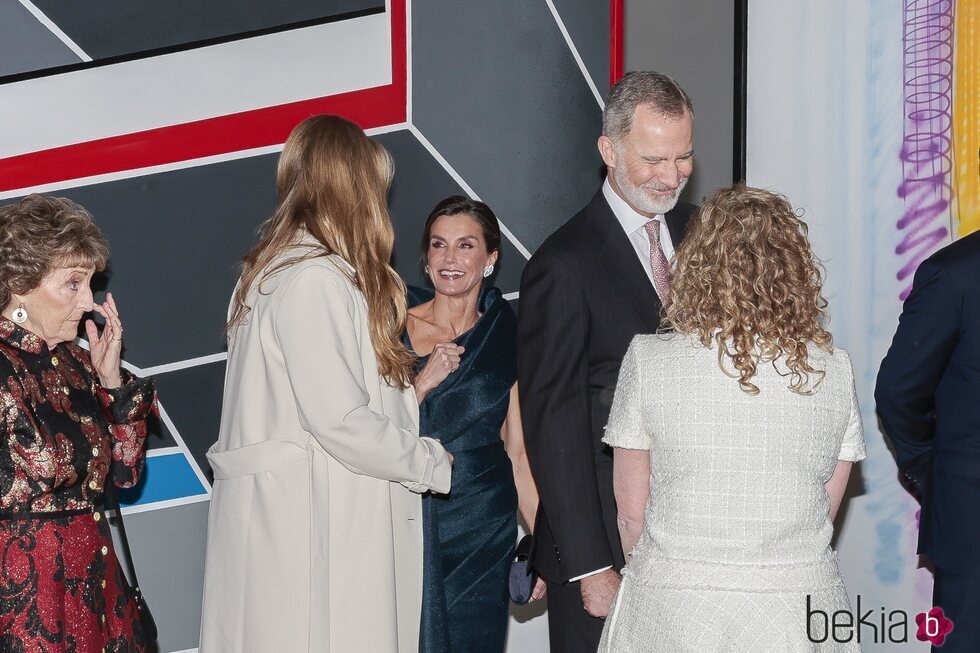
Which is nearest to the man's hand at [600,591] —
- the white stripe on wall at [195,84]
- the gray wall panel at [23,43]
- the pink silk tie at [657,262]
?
the pink silk tie at [657,262]

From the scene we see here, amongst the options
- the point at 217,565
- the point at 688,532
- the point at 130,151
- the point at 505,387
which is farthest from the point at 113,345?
the point at 688,532

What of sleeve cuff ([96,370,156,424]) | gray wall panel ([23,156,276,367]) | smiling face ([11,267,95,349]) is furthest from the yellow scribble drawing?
smiling face ([11,267,95,349])

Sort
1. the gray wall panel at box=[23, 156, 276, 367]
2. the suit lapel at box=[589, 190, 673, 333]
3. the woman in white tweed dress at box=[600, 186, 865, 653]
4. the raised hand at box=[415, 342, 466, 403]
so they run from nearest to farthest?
1. the woman in white tweed dress at box=[600, 186, 865, 653]
2. the suit lapel at box=[589, 190, 673, 333]
3. the raised hand at box=[415, 342, 466, 403]
4. the gray wall panel at box=[23, 156, 276, 367]

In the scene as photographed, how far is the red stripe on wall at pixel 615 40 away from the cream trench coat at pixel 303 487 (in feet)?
4.82

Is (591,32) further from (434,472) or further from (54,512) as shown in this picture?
(54,512)

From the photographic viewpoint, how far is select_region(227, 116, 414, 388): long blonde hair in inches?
94.7

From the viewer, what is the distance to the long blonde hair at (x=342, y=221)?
2.40 metres

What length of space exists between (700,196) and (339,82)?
48.1 inches

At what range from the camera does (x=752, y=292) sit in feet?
6.42

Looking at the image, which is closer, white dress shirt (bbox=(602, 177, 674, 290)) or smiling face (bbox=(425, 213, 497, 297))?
white dress shirt (bbox=(602, 177, 674, 290))

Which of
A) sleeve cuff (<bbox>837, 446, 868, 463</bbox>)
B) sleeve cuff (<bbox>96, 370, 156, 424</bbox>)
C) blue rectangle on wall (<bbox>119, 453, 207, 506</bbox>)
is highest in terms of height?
sleeve cuff (<bbox>96, 370, 156, 424</bbox>)

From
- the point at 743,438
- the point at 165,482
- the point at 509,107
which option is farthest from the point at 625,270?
the point at 165,482

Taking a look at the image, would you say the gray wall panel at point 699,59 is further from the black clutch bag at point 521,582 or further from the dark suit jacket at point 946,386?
the black clutch bag at point 521,582

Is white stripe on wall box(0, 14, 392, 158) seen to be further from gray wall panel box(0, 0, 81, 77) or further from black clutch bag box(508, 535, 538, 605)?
black clutch bag box(508, 535, 538, 605)
